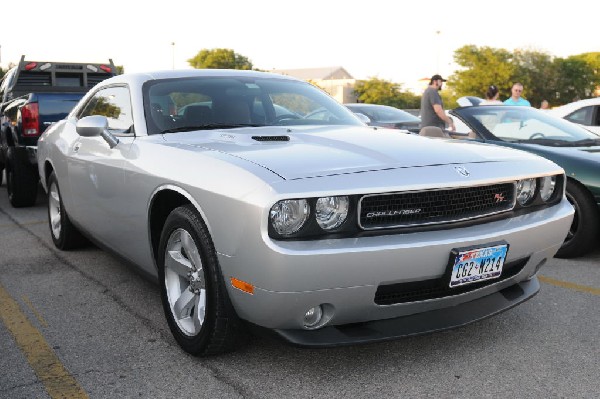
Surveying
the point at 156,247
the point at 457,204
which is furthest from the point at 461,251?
the point at 156,247

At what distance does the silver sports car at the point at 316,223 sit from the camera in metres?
2.48

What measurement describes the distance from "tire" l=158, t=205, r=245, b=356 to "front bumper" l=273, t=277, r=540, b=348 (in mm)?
318

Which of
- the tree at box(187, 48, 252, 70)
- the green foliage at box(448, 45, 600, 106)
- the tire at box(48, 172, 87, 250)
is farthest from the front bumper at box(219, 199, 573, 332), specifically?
the tree at box(187, 48, 252, 70)

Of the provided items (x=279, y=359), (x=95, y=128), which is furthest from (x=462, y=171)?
(x=95, y=128)

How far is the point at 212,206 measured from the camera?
2703 mm

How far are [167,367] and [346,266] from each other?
1065 mm

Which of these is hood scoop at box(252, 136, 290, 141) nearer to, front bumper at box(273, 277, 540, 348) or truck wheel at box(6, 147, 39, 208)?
front bumper at box(273, 277, 540, 348)

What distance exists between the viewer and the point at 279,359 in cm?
300

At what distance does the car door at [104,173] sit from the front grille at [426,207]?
5.25 ft

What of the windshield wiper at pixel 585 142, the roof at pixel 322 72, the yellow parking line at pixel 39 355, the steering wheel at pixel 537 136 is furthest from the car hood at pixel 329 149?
the roof at pixel 322 72

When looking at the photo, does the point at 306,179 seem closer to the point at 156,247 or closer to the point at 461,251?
the point at 461,251

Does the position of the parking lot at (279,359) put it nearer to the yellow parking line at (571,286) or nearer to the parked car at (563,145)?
the yellow parking line at (571,286)

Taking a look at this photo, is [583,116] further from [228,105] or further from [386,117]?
[228,105]

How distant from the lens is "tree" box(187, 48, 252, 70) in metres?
83.0
